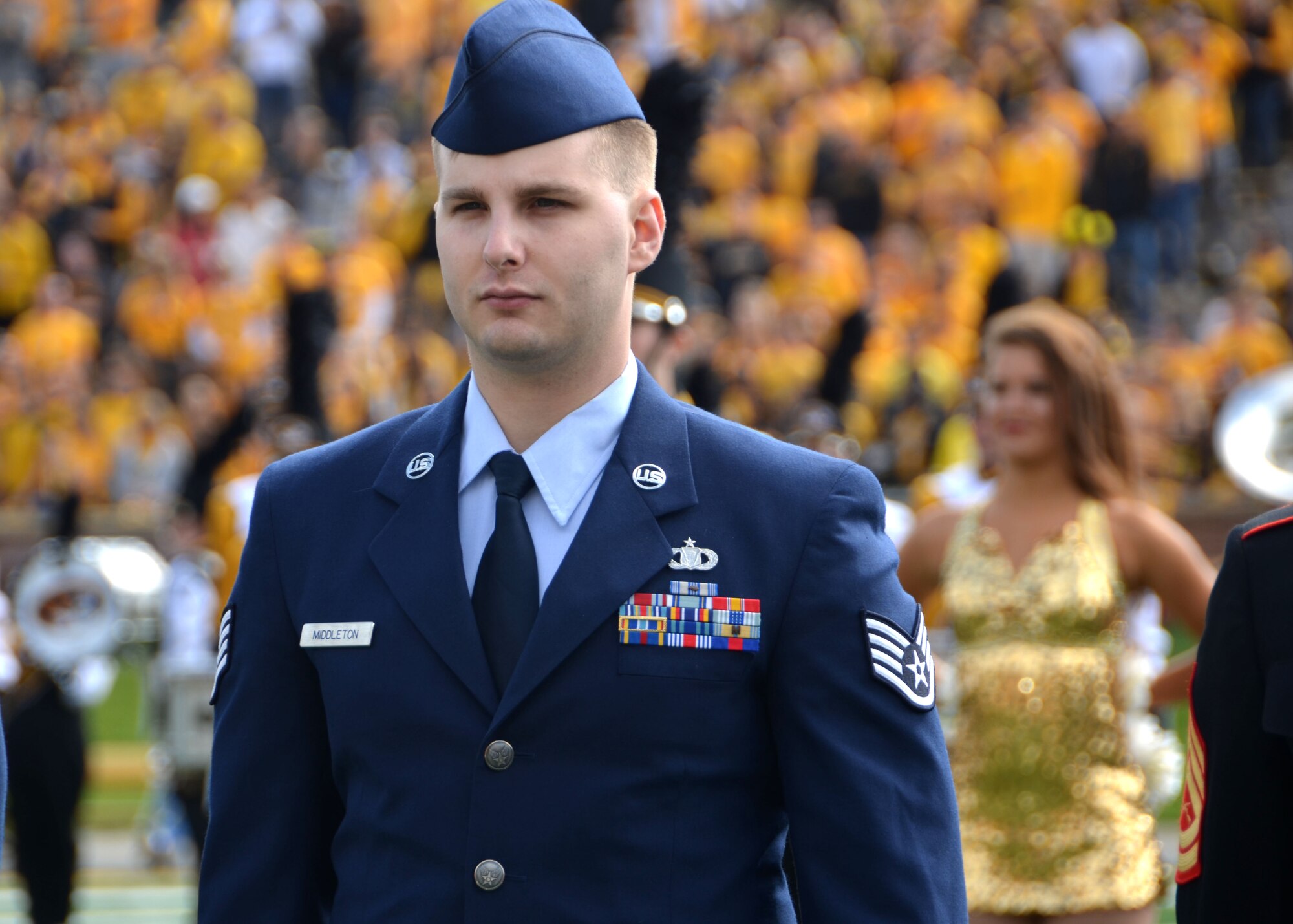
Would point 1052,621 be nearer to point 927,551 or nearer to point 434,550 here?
point 927,551

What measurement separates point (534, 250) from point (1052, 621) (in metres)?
2.71

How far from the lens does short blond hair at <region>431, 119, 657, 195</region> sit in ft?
7.90

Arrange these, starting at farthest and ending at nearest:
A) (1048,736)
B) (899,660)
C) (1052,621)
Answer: (1052,621) → (1048,736) → (899,660)

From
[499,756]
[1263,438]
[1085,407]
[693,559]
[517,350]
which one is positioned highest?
[1263,438]

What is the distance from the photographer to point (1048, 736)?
4.66 m

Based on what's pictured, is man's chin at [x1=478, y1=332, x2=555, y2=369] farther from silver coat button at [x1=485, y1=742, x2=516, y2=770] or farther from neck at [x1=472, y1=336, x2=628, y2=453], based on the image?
silver coat button at [x1=485, y1=742, x2=516, y2=770]

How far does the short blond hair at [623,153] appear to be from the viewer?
2408 mm

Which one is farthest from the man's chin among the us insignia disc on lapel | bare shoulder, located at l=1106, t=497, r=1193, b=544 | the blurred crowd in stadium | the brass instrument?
the brass instrument

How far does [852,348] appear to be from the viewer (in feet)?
42.5

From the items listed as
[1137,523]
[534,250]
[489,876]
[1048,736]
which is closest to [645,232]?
[534,250]

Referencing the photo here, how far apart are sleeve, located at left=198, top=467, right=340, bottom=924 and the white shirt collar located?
0.29 m

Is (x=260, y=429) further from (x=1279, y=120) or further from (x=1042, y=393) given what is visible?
(x=1279, y=120)

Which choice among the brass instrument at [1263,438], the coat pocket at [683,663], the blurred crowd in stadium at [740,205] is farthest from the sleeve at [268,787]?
the brass instrument at [1263,438]

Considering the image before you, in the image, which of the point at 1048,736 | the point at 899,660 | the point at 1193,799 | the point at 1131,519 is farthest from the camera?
the point at 1131,519
